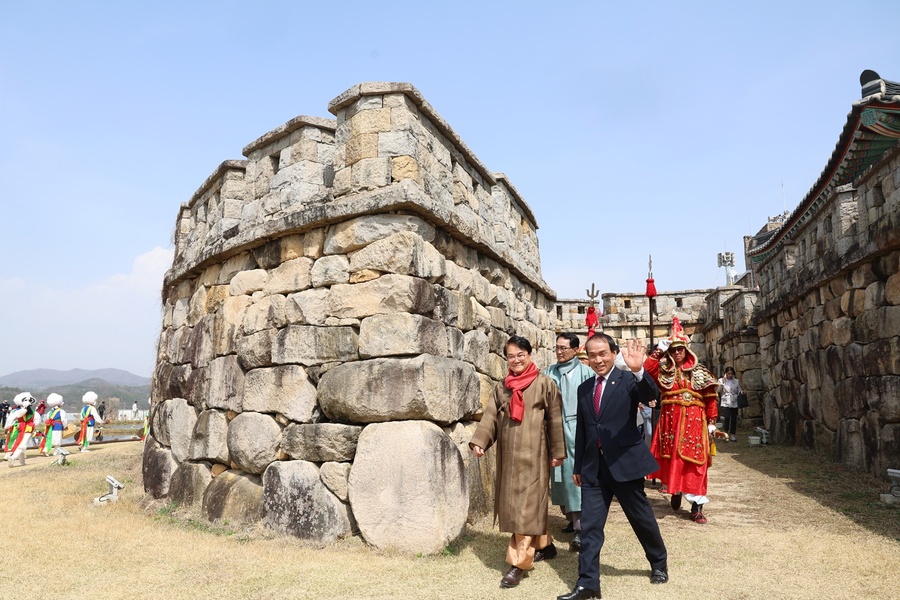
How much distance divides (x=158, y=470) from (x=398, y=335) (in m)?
3.52

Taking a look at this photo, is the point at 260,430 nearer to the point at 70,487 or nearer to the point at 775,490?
the point at 70,487

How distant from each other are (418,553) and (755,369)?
10.7 m

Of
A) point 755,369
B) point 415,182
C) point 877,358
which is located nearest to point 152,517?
point 415,182

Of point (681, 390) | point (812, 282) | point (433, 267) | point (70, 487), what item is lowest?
point (70, 487)

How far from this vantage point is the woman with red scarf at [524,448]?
3811 millimetres

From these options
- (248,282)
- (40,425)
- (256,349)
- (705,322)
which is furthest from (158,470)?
(705,322)

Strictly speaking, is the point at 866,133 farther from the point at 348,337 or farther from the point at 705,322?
the point at 348,337

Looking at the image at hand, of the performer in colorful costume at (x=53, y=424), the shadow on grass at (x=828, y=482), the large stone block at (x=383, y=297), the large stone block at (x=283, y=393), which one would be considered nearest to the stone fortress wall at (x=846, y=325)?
the shadow on grass at (x=828, y=482)

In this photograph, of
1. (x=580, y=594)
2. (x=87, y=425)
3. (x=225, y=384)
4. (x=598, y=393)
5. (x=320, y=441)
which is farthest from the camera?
(x=87, y=425)

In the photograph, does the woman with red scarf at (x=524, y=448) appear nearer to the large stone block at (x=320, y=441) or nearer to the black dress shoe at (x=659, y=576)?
the black dress shoe at (x=659, y=576)

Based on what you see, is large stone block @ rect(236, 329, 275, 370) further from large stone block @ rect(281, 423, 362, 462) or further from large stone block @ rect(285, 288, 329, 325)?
large stone block @ rect(281, 423, 362, 462)

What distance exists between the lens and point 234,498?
4.90 m

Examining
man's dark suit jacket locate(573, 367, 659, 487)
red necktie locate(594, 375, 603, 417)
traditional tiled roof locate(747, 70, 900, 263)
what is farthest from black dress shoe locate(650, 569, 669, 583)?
traditional tiled roof locate(747, 70, 900, 263)

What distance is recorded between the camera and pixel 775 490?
638cm
